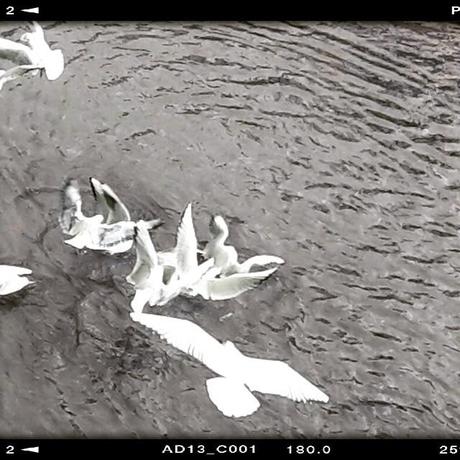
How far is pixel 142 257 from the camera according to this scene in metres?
2.08

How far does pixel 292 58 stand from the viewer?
2.75 m

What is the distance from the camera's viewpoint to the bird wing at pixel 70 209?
7.26ft

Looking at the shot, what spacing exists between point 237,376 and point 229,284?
0.73ft

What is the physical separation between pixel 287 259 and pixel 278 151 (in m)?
0.36

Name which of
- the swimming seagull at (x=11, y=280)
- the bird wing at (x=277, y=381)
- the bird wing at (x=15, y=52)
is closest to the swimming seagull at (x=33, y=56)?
the bird wing at (x=15, y=52)

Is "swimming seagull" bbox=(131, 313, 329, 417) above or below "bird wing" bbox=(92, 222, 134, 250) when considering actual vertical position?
below

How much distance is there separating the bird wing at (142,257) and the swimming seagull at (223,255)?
0.39ft

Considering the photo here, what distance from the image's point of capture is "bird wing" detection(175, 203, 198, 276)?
208 cm

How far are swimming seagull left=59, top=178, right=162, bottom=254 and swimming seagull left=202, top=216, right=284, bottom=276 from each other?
14 cm

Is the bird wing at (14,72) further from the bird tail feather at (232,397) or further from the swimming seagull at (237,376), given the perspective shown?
the bird tail feather at (232,397)

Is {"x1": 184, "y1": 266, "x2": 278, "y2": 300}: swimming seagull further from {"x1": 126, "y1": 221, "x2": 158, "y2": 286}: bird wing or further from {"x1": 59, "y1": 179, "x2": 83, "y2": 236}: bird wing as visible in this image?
{"x1": 59, "y1": 179, "x2": 83, "y2": 236}: bird wing
